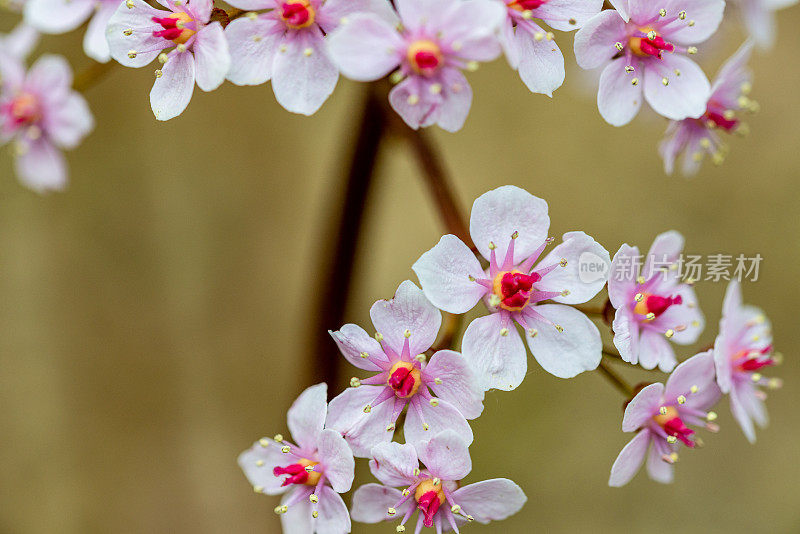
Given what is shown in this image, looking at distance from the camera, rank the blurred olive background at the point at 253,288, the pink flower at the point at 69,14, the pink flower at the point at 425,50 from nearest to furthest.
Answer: the pink flower at the point at 425,50 → the pink flower at the point at 69,14 → the blurred olive background at the point at 253,288

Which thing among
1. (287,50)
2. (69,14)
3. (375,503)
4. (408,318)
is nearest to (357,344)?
(408,318)

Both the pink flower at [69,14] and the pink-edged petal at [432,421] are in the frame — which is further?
the pink flower at [69,14]

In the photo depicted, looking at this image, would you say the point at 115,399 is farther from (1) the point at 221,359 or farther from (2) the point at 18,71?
(2) the point at 18,71

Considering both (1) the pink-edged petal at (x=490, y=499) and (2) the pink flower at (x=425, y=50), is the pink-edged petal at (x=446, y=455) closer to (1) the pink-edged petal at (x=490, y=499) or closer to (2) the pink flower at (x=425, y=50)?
(1) the pink-edged petal at (x=490, y=499)

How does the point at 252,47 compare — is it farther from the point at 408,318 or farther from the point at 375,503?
the point at 375,503

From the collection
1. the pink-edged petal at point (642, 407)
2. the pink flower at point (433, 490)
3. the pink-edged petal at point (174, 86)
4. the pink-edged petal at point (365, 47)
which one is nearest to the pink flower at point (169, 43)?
the pink-edged petal at point (174, 86)

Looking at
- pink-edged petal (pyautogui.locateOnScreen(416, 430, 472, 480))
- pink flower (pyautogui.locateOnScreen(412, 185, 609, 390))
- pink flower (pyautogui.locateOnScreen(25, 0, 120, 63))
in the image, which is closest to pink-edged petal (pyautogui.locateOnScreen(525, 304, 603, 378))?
pink flower (pyautogui.locateOnScreen(412, 185, 609, 390))

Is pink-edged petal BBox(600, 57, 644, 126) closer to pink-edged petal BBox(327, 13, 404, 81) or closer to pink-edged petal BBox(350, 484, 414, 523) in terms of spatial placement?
pink-edged petal BBox(327, 13, 404, 81)
